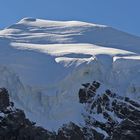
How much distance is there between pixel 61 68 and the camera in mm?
57281

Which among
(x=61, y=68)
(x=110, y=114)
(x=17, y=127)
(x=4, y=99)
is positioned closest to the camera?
(x=17, y=127)

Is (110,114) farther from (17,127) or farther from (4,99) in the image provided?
(4,99)

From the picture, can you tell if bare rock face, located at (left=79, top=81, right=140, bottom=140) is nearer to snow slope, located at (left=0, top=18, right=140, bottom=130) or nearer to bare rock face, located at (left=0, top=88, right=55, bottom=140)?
snow slope, located at (left=0, top=18, right=140, bottom=130)

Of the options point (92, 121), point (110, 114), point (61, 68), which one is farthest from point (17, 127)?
point (61, 68)

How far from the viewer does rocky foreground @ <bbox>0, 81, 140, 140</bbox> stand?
49.5 metres

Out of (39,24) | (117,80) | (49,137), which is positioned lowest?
(49,137)

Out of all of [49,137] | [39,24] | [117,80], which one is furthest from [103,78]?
[39,24]

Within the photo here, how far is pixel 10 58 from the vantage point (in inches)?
2319

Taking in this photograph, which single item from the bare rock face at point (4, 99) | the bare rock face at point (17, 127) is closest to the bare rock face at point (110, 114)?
the bare rock face at point (17, 127)

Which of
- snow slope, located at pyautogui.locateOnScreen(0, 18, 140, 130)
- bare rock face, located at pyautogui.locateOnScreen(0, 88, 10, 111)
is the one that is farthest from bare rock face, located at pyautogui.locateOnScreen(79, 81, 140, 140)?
bare rock face, located at pyautogui.locateOnScreen(0, 88, 10, 111)

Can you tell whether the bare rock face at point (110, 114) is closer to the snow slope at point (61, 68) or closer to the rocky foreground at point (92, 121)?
the rocky foreground at point (92, 121)

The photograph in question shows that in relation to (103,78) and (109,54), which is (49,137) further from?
(109,54)

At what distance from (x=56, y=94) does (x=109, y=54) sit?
865 cm

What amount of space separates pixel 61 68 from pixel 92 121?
6583 millimetres
